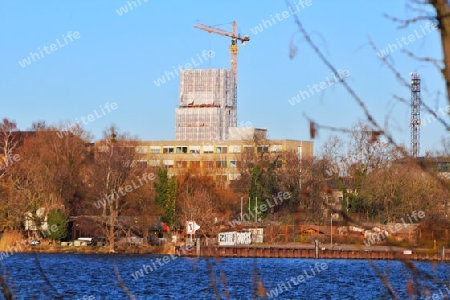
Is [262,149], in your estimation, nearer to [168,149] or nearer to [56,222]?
[168,149]

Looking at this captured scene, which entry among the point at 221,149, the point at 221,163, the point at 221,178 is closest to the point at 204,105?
the point at 221,149

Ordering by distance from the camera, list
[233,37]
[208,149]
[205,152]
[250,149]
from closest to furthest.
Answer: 1. [250,149]
2. [208,149]
3. [205,152]
4. [233,37]

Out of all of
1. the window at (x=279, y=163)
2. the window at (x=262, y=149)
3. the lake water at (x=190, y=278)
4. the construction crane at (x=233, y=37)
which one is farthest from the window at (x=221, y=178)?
the construction crane at (x=233, y=37)

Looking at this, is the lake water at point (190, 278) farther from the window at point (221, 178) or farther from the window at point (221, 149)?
the window at point (221, 149)

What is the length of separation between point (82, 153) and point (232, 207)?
21369 mm

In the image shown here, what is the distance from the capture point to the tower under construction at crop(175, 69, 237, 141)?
490 feet

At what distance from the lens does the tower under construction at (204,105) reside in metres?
149

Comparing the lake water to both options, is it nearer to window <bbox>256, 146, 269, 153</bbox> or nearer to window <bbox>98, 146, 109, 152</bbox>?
window <bbox>98, 146, 109, 152</bbox>

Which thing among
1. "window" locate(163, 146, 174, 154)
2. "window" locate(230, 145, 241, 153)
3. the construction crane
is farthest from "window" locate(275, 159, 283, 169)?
the construction crane

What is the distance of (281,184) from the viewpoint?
8862 centimetres

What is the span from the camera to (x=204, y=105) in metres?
152

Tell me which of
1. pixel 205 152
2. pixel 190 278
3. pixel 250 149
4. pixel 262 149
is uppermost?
pixel 205 152

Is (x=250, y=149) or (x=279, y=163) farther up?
(x=250, y=149)

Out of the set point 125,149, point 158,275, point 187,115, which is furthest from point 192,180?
point 187,115
